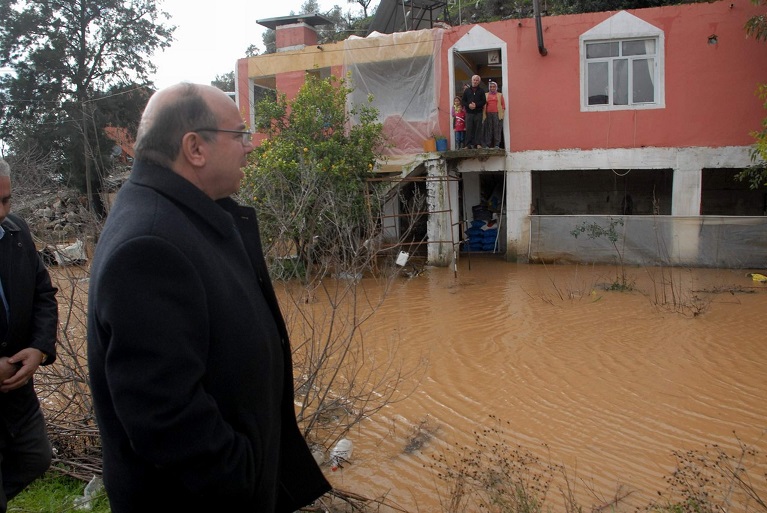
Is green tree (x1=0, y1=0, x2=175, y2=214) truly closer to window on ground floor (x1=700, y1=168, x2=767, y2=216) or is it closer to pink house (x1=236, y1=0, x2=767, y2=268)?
pink house (x1=236, y1=0, x2=767, y2=268)

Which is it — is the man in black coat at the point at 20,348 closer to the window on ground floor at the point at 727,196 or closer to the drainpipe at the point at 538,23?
the drainpipe at the point at 538,23

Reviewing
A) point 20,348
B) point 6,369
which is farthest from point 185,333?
point 20,348

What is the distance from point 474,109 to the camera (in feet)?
47.9

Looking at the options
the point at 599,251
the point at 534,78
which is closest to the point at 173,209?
the point at 599,251

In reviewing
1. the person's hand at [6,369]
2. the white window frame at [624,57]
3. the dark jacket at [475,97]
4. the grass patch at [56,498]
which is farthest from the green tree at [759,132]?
the person's hand at [6,369]

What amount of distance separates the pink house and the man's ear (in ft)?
38.6

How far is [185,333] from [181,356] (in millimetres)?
59

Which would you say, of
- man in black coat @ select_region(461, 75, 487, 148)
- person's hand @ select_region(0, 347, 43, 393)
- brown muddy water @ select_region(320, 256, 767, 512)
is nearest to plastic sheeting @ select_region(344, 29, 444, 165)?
man in black coat @ select_region(461, 75, 487, 148)

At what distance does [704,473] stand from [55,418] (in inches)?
188

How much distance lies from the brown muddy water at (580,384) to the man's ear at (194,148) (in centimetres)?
328

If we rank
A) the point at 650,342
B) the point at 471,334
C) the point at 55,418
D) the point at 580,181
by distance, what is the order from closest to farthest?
1. the point at 55,418
2. the point at 650,342
3. the point at 471,334
4. the point at 580,181

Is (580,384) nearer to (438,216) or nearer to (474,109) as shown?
(438,216)

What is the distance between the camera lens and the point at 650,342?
312 inches

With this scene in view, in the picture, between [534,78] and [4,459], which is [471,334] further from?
[534,78]
